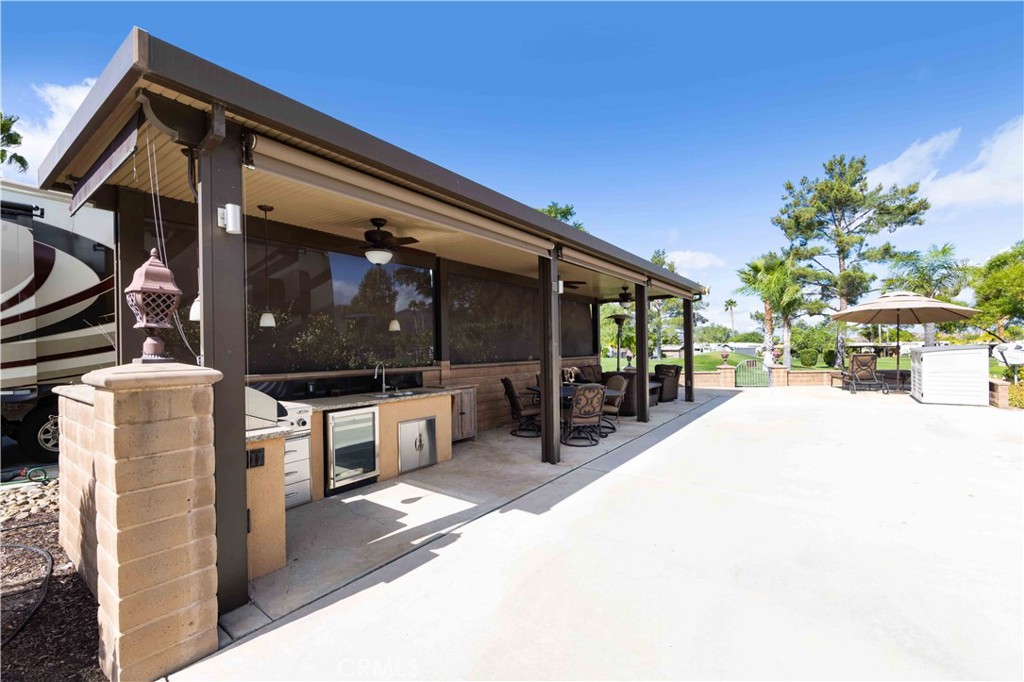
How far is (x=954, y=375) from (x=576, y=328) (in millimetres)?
8489

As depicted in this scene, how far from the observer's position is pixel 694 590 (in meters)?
2.46

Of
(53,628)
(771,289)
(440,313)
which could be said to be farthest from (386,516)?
(771,289)

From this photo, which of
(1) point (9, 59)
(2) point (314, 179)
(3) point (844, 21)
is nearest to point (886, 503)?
(2) point (314, 179)

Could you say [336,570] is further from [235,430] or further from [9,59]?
[9,59]

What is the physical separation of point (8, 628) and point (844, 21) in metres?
13.2

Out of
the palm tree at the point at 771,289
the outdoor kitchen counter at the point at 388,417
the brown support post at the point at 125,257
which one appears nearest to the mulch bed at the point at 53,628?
the brown support post at the point at 125,257

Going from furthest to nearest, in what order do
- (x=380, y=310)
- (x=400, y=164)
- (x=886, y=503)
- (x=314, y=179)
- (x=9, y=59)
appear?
(x=380, y=310) → (x=9, y=59) → (x=886, y=503) → (x=400, y=164) → (x=314, y=179)

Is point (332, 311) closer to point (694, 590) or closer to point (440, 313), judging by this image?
point (440, 313)

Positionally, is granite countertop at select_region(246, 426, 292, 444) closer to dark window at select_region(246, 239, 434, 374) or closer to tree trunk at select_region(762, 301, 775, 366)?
dark window at select_region(246, 239, 434, 374)

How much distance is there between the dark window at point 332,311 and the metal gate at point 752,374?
11.9 m

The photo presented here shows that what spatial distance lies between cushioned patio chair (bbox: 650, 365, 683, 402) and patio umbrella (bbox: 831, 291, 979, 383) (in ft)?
14.9

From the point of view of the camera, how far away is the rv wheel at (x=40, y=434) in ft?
17.1

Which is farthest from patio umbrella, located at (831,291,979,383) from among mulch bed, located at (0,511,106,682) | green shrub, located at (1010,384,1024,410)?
mulch bed, located at (0,511,106,682)

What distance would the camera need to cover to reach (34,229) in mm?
5199
